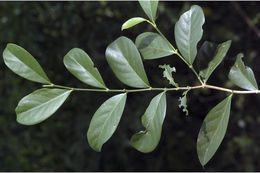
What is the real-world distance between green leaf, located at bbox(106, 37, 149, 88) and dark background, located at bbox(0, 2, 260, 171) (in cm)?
84

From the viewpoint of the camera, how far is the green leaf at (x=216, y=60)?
0.57 m

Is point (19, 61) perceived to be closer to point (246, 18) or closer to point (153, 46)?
point (153, 46)

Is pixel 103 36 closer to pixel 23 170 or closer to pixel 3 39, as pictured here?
pixel 3 39

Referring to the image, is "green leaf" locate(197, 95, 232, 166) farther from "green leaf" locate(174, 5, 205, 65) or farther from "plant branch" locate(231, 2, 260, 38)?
"plant branch" locate(231, 2, 260, 38)

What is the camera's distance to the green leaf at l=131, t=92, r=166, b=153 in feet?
1.82

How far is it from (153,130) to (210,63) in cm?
17

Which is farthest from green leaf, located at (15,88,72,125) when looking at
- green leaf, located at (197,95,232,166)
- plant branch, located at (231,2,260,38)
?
plant branch, located at (231,2,260,38)

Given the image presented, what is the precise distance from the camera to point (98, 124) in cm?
58

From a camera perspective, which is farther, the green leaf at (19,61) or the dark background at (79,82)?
the dark background at (79,82)

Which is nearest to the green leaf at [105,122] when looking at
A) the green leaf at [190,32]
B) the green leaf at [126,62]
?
the green leaf at [126,62]

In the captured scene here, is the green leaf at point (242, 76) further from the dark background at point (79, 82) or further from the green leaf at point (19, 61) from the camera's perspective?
the dark background at point (79, 82)

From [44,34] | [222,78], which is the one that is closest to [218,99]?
[222,78]

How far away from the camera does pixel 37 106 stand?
57 centimetres

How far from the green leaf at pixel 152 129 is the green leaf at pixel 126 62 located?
0.16 ft
